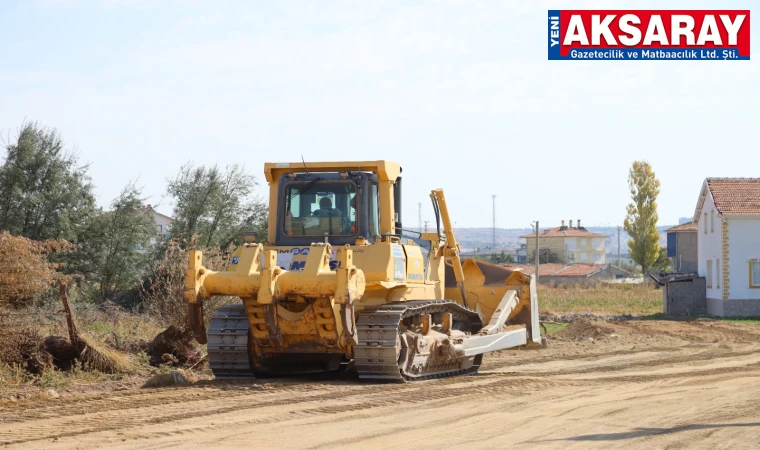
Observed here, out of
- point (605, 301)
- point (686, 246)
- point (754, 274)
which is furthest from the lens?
point (686, 246)

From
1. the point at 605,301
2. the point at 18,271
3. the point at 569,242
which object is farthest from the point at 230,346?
the point at 569,242

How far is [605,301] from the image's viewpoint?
54.8 meters

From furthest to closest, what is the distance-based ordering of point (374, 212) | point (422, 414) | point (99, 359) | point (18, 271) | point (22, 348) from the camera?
point (99, 359) < point (22, 348) < point (18, 271) < point (374, 212) < point (422, 414)

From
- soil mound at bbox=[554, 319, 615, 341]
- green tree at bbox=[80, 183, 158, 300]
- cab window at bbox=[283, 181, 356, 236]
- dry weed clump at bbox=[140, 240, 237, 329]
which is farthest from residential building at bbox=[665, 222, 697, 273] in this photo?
cab window at bbox=[283, 181, 356, 236]

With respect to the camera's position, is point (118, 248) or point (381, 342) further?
point (118, 248)

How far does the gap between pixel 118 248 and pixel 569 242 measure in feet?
377

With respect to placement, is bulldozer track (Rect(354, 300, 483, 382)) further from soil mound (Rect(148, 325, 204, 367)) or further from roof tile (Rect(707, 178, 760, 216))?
roof tile (Rect(707, 178, 760, 216))

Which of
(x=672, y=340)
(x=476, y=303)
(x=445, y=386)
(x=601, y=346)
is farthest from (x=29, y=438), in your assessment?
(x=672, y=340)

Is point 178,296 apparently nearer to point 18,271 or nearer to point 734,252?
point 18,271

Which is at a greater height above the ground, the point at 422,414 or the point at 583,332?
the point at 422,414

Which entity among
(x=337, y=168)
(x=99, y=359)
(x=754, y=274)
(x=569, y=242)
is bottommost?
(x=99, y=359)

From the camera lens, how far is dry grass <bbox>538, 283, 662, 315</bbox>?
153 feet

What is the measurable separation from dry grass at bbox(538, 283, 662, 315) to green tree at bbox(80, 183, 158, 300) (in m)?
19.0

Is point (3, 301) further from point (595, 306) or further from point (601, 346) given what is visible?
point (595, 306)
